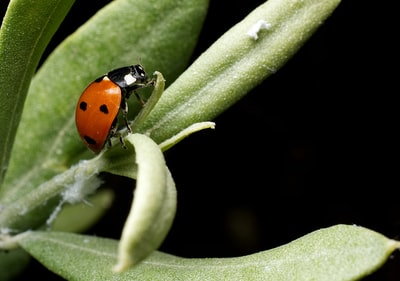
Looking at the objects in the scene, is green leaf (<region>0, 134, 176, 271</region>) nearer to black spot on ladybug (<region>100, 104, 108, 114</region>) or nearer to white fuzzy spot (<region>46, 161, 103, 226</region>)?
white fuzzy spot (<region>46, 161, 103, 226</region>)

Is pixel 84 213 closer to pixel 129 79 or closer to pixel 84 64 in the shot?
pixel 84 64

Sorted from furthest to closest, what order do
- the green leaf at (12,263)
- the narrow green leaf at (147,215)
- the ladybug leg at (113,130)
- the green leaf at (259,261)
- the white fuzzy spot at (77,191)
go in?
the green leaf at (12,263) → the white fuzzy spot at (77,191) → the ladybug leg at (113,130) → the green leaf at (259,261) → the narrow green leaf at (147,215)

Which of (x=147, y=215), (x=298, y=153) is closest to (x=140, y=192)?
(x=147, y=215)

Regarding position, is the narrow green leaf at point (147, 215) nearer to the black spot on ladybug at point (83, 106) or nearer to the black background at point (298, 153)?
the black spot on ladybug at point (83, 106)

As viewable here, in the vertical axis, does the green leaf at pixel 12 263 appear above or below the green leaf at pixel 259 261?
below

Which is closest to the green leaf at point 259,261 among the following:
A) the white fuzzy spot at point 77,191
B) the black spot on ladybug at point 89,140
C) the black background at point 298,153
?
the white fuzzy spot at point 77,191

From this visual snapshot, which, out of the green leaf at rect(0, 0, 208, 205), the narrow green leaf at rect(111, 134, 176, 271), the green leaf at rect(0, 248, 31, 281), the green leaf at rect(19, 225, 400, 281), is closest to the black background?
the green leaf at rect(0, 248, 31, 281)

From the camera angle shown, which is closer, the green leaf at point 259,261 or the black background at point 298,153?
the green leaf at point 259,261

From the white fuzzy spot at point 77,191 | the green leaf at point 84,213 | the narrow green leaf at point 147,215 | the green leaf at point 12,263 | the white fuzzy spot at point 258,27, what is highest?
the white fuzzy spot at point 258,27
